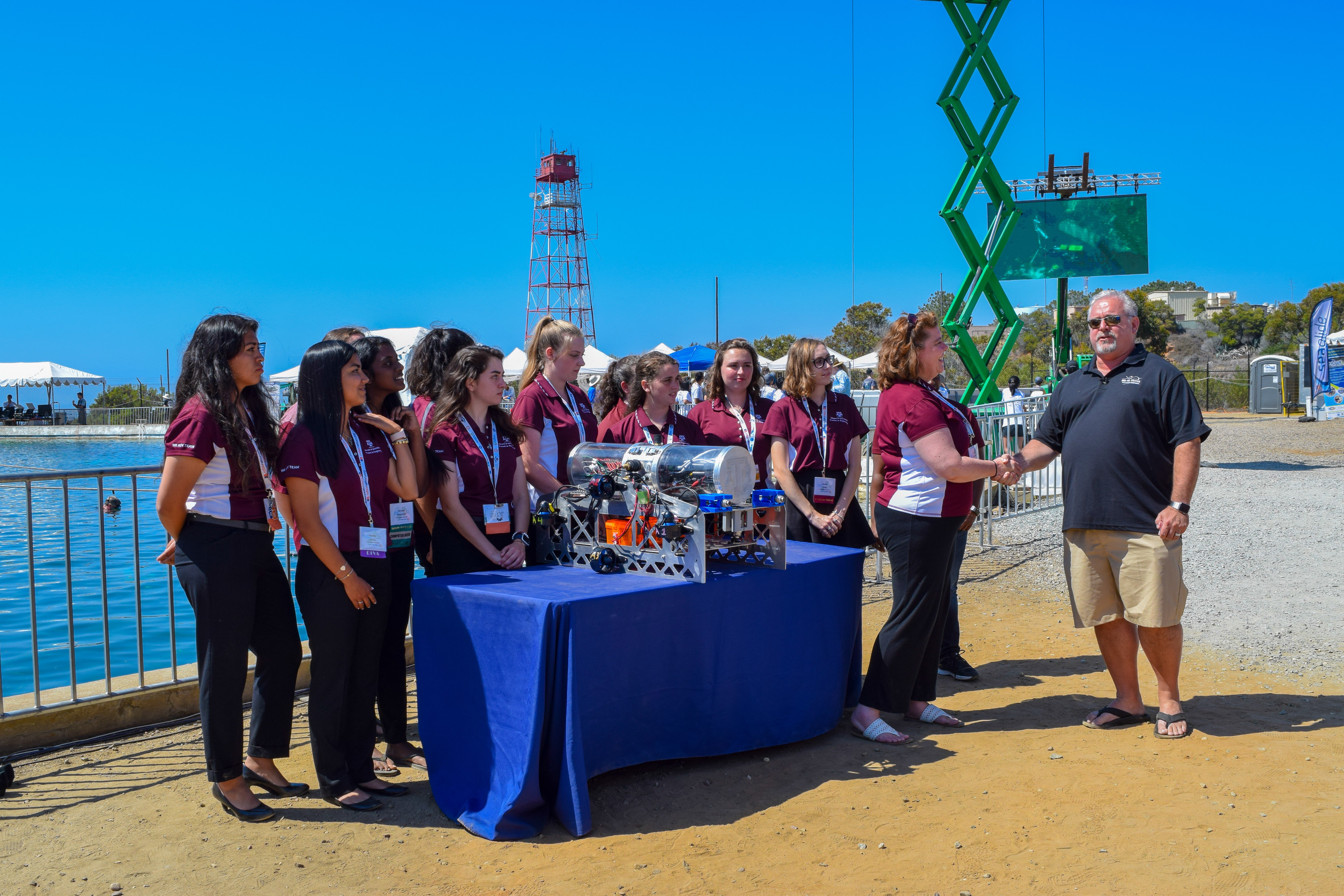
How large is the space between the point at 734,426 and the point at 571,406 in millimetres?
985

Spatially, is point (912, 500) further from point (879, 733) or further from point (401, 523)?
point (401, 523)

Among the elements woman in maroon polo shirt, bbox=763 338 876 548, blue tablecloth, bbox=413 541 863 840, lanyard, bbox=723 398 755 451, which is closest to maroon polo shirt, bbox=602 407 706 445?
lanyard, bbox=723 398 755 451

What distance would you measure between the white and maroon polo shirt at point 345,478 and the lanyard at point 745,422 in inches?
82.8

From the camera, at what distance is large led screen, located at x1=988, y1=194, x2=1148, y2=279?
21.0 metres

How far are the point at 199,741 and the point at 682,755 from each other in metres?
2.28

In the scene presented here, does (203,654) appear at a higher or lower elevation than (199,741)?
higher

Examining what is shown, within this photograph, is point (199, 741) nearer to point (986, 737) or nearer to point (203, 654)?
point (203, 654)

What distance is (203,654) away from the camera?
3.45 m

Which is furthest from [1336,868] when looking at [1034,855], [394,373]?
[394,373]

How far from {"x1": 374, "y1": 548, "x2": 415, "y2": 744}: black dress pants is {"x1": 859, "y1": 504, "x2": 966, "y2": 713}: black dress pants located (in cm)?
201

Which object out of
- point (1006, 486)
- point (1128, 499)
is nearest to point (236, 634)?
point (1128, 499)

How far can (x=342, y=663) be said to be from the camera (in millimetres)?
3510

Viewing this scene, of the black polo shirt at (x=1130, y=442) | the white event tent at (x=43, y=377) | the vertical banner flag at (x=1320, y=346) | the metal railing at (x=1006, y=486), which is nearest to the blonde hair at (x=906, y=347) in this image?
the black polo shirt at (x=1130, y=442)

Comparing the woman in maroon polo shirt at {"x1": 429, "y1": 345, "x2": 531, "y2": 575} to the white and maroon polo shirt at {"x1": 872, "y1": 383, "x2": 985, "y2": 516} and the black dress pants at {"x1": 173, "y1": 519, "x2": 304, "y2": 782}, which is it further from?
the white and maroon polo shirt at {"x1": 872, "y1": 383, "x2": 985, "y2": 516}
